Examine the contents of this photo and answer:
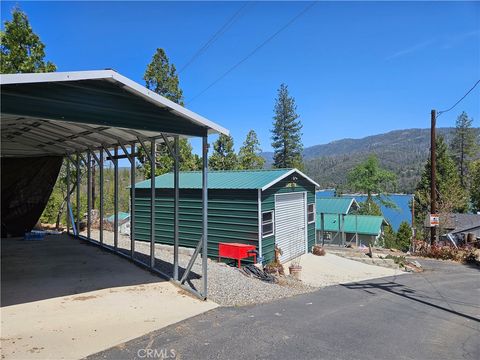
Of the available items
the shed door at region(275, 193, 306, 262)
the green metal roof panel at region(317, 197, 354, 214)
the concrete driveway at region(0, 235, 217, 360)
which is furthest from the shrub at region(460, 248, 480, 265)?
the concrete driveway at region(0, 235, 217, 360)

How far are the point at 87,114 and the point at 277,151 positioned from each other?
47.4 m

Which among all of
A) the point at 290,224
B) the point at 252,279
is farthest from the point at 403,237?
the point at 252,279

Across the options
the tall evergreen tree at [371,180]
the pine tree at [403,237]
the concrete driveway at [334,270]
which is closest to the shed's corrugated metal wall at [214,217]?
the concrete driveway at [334,270]

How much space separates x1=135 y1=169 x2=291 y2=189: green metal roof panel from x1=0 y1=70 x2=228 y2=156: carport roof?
16.9 feet

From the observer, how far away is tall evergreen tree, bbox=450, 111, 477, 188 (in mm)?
57772

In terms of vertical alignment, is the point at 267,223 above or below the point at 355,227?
above

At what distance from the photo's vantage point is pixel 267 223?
1259 cm

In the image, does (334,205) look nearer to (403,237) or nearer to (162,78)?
(403,237)

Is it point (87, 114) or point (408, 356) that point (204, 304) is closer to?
point (408, 356)

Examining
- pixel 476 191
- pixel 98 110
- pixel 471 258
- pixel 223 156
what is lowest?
pixel 471 258

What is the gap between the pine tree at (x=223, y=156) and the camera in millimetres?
30891

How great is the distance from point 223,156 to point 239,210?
19.1 m

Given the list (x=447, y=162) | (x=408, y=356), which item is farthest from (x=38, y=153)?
(x=447, y=162)

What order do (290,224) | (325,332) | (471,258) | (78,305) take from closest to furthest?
1. (325,332)
2. (78,305)
3. (290,224)
4. (471,258)
